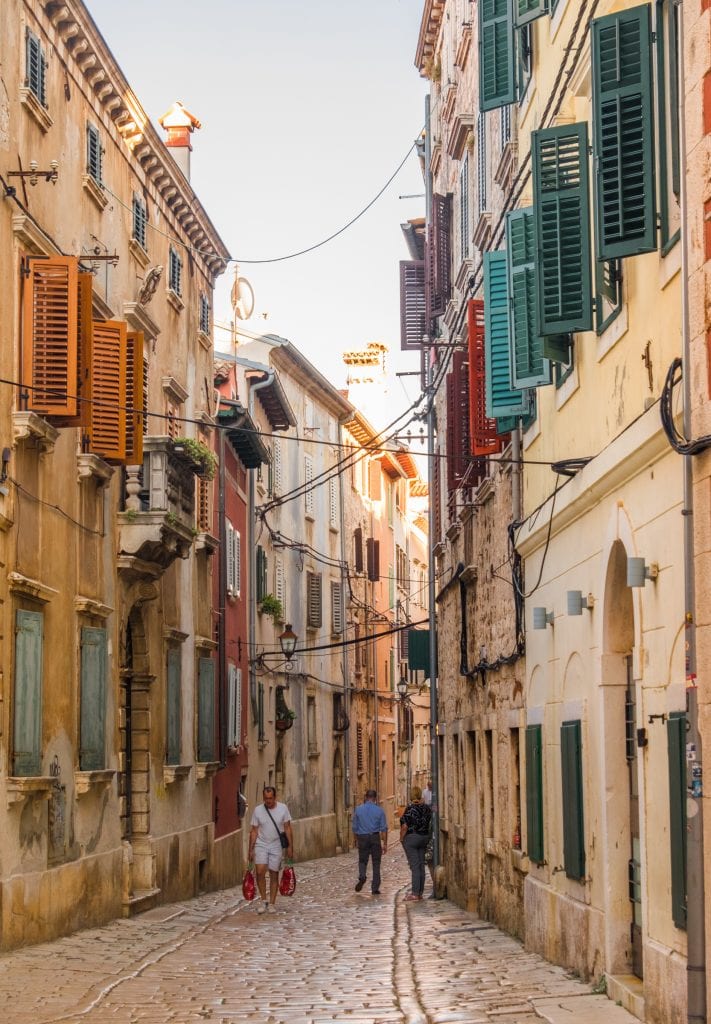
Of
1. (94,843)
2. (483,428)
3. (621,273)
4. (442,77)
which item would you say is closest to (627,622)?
(621,273)

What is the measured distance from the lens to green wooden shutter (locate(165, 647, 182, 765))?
2319 cm

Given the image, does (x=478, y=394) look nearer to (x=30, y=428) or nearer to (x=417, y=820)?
(x=30, y=428)

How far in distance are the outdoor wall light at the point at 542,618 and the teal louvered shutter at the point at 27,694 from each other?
500 centimetres

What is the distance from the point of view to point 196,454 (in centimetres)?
2227

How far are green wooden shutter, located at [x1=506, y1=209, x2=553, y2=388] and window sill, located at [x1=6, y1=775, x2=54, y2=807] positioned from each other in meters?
6.09

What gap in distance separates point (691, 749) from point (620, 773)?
132 inches

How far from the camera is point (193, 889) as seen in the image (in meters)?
24.8

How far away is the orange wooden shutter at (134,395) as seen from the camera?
1920cm

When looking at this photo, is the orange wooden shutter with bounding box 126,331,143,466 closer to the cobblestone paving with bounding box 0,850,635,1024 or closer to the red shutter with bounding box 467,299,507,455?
the red shutter with bounding box 467,299,507,455

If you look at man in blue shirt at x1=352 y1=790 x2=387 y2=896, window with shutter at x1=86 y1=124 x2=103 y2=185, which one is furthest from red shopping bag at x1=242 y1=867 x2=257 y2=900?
window with shutter at x1=86 y1=124 x2=103 y2=185

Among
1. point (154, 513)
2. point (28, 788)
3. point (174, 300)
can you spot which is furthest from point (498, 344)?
point (174, 300)

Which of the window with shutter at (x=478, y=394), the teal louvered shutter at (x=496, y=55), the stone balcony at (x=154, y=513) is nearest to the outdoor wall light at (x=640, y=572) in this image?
the window with shutter at (x=478, y=394)

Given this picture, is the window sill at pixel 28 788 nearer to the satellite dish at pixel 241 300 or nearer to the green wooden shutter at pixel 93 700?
the green wooden shutter at pixel 93 700

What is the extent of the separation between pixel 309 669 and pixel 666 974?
33.4 meters
